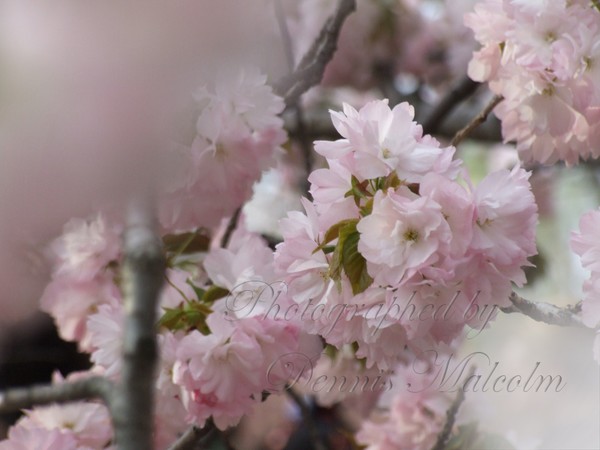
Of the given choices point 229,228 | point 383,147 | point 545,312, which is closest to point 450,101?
point 229,228

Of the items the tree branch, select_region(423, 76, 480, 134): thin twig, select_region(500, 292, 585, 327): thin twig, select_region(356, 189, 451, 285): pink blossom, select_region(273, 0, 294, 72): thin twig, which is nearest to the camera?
the tree branch

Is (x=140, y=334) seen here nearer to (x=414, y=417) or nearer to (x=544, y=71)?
(x=544, y=71)

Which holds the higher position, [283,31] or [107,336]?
[283,31]

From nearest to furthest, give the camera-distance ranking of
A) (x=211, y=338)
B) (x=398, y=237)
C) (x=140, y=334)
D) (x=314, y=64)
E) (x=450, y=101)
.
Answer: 1. (x=140, y=334)
2. (x=398, y=237)
3. (x=211, y=338)
4. (x=314, y=64)
5. (x=450, y=101)

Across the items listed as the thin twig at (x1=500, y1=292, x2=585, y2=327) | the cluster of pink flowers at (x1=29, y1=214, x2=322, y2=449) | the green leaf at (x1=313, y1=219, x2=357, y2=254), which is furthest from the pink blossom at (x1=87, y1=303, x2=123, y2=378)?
the thin twig at (x1=500, y1=292, x2=585, y2=327)

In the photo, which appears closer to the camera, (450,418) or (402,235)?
(402,235)

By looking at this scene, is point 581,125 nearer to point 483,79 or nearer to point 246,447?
point 483,79

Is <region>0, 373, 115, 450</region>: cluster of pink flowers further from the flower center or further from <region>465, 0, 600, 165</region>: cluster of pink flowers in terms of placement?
<region>465, 0, 600, 165</region>: cluster of pink flowers
